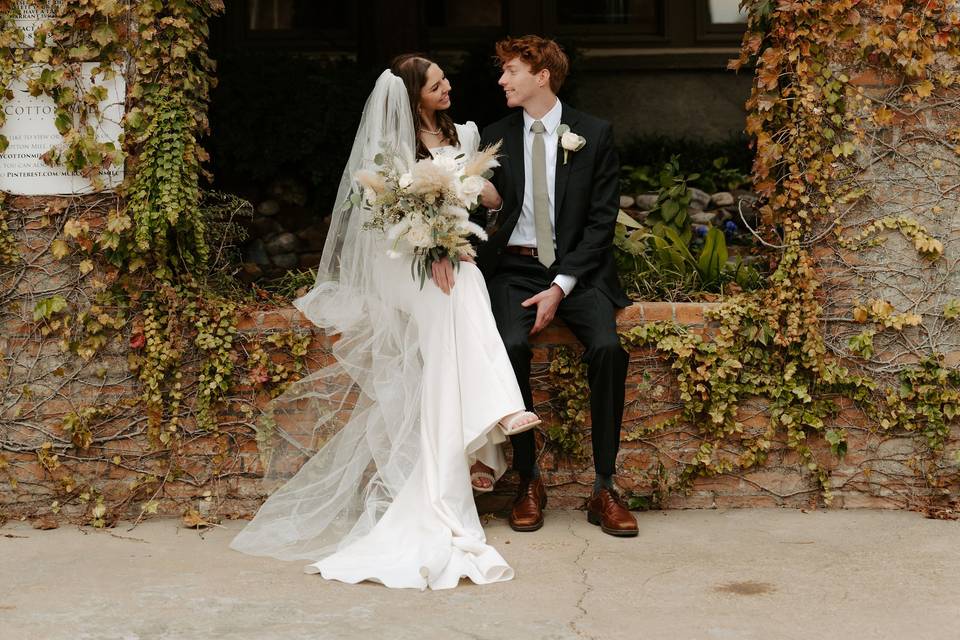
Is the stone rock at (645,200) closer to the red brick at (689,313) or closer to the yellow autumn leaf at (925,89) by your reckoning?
the red brick at (689,313)

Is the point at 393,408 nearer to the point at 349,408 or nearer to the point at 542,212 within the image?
the point at 349,408

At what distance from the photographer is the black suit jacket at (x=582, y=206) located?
4719 millimetres

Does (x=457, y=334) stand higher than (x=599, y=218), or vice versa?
(x=599, y=218)

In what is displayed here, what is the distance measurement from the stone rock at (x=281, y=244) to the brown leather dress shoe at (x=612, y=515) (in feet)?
10.5

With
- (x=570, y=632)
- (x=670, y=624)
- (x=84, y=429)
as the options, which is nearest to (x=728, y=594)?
(x=670, y=624)

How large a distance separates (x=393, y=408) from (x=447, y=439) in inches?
11.9

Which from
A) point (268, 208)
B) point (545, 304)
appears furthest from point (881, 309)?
point (268, 208)

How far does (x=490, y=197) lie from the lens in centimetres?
472

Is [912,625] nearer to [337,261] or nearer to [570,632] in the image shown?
[570,632]

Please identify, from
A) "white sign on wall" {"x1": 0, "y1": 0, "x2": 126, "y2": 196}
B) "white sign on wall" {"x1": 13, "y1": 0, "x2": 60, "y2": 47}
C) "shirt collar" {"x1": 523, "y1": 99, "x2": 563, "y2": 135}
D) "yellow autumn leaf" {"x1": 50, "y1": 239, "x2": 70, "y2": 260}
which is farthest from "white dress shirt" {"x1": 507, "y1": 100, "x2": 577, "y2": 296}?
"white sign on wall" {"x1": 13, "y1": 0, "x2": 60, "y2": 47}

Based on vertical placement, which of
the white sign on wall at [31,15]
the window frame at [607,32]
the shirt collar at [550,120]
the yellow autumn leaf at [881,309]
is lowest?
the yellow autumn leaf at [881,309]

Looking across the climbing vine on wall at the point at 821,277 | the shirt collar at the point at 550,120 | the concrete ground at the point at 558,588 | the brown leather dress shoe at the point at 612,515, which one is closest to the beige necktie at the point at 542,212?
the shirt collar at the point at 550,120

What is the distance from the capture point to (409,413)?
175 inches

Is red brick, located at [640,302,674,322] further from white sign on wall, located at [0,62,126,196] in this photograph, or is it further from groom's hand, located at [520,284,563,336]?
white sign on wall, located at [0,62,126,196]
